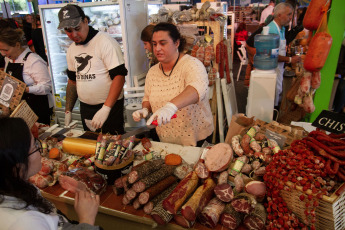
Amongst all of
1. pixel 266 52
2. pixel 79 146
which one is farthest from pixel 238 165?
pixel 266 52

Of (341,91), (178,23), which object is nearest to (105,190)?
(178,23)

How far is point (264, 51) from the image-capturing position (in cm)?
358

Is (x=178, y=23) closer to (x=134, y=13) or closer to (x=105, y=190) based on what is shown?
(x=134, y=13)

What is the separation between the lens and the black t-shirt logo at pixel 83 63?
281cm

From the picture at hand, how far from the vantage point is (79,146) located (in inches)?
90.9

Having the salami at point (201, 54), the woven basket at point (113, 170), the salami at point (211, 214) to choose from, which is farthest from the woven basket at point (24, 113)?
the salami at point (201, 54)

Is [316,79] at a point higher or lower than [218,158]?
higher

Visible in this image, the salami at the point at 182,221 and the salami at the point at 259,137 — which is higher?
the salami at the point at 259,137

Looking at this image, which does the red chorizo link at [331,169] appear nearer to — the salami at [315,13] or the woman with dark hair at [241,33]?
the salami at [315,13]

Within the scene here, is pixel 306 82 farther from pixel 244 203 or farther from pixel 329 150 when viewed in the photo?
pixel 244 203

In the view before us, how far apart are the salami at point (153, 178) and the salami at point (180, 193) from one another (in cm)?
15

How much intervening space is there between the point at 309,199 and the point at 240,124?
36.5 inches

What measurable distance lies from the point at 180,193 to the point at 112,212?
48cm

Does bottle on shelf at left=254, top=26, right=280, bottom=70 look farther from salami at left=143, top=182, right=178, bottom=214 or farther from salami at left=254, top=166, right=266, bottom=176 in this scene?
salami at left=143, top=182, right=178, bottom=214
